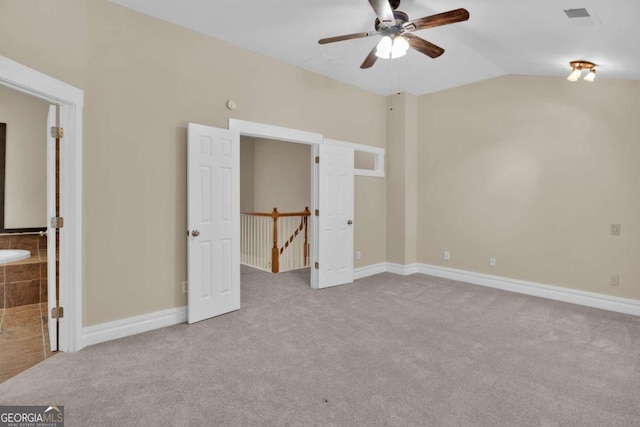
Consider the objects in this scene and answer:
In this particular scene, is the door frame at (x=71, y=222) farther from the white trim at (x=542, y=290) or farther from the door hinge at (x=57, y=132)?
the white trim at (x=542, y=290)

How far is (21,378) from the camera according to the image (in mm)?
2346

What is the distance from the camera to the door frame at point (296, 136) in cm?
395

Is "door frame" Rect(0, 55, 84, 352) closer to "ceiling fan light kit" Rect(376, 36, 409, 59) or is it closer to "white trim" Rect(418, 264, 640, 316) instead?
"ceiling fan light kit" Rect(376, 36, 409, 59)

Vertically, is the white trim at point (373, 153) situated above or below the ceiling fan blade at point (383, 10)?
below

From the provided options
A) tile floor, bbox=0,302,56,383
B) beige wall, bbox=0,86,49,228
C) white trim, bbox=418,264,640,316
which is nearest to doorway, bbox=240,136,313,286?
white trim, bbox=418,264,640,316

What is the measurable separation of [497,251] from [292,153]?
15.0ft

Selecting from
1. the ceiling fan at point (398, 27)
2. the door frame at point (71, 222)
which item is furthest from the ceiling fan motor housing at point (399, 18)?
the door frame at point (71, 222)

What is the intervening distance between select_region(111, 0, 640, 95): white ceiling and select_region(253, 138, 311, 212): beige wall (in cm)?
302

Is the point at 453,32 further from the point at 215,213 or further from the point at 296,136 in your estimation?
the point at 215,213

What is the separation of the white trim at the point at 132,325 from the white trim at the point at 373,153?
2.96 m

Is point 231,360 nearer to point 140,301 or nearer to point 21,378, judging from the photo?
point 140,301

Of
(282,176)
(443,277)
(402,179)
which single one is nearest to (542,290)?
(443,277)

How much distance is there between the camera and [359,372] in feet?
8.13

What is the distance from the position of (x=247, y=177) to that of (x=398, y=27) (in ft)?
20.8
